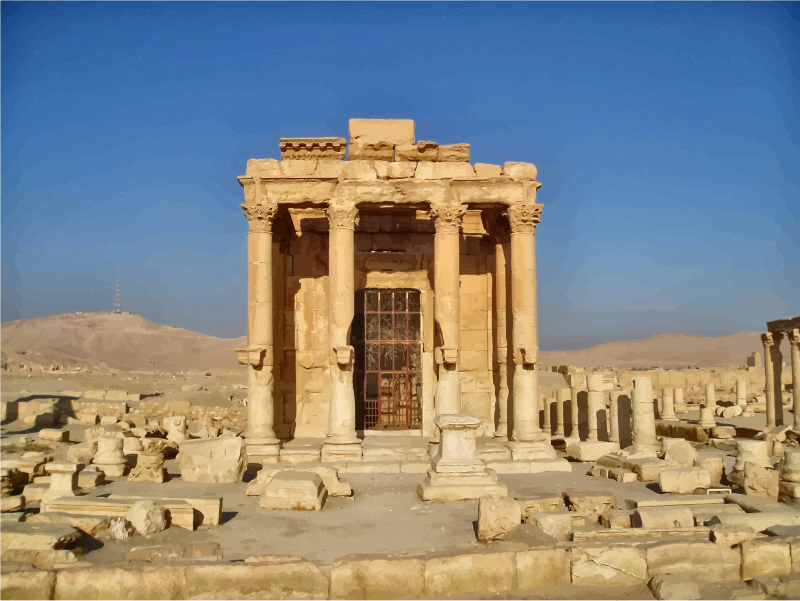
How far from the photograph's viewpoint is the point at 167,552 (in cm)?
746

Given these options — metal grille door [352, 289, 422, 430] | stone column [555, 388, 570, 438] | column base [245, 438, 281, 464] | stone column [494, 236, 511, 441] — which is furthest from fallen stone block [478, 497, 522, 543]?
stone column [555, 388, 570, 438]

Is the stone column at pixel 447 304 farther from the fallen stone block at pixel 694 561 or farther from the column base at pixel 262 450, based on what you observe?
the fallen stone block at pixel 694 561

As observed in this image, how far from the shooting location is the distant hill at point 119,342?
88.6m

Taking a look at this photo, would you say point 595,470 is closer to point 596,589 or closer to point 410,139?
point 596,589

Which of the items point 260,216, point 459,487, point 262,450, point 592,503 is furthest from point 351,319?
point 592,503

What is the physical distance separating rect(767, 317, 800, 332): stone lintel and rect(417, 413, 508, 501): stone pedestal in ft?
49.3

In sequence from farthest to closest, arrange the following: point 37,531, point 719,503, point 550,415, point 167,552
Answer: point 550,415, point 719,503, point 37,531, point 167,552

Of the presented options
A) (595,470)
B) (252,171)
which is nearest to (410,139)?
(252,171)

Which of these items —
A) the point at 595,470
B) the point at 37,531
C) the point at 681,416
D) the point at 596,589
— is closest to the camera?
the point at 596,589

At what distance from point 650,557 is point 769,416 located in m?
19.4

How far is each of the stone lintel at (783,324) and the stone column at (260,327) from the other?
684 inches

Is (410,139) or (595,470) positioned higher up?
(410,139)

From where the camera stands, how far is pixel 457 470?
460 inches

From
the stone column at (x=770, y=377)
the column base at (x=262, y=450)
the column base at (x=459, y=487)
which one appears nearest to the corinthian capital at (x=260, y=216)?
the column base at (x=262, y=450)
